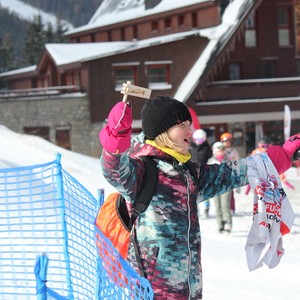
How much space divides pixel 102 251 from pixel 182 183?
22.3 inches

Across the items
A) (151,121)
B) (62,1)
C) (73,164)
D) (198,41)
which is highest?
(62,1)

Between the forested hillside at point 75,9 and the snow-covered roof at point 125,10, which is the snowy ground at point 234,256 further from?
the forested hillside at point 75,9

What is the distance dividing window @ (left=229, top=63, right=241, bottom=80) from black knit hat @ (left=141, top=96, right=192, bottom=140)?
1121 inches

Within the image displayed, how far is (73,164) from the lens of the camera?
51.1 ft

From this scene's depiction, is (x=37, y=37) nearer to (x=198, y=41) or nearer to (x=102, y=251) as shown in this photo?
(x=198, y=41)

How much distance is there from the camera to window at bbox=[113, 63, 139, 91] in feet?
94.6

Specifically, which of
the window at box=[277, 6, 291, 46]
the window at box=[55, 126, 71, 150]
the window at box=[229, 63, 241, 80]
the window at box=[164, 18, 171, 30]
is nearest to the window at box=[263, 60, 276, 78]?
the window at box=[277, 6, 291, 46]

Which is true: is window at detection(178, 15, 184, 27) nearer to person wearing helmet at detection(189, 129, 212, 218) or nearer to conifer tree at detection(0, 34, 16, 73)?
person wearing helmet at detection(189, 129, 212, 218)

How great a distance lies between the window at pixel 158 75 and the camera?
95.9 feet

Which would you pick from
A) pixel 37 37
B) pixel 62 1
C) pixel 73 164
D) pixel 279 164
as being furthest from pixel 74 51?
pixel 62 1

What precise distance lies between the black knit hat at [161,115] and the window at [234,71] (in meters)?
28.5

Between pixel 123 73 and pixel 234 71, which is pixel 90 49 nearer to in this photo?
pixel 123 73

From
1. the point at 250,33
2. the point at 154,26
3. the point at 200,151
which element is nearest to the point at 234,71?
the point at 250,33

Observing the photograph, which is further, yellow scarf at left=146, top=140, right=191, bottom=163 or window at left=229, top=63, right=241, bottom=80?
window at left=229, top=63, right=241, bottom=80
